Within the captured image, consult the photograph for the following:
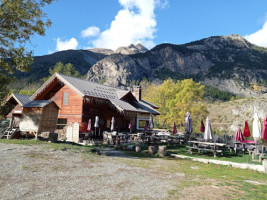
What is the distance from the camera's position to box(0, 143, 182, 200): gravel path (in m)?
5.06

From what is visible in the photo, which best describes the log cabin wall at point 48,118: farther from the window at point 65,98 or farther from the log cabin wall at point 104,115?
the log cabin wall at point 104,115

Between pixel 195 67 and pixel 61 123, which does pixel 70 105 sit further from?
pixel 195 67

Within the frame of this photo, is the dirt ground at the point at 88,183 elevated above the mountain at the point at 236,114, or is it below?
below

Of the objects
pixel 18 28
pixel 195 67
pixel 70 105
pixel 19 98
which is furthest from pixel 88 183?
pixel 195 67

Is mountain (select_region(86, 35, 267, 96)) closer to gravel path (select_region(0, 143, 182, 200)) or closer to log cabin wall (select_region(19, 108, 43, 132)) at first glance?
log cabin wall (select_region(19, 108, 43, 132))

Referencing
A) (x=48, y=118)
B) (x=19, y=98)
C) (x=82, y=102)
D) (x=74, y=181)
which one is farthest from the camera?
(x=19, y=98)

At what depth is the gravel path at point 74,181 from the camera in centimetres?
506

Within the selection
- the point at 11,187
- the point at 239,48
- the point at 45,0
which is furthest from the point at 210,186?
the point at 239,48

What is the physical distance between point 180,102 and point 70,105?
18152 mm

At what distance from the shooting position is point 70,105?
2247 cm

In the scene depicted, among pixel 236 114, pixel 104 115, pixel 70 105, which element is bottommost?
pixel 104 115

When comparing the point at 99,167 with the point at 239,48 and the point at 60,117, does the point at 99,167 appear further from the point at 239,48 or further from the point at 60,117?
the point at 239,48

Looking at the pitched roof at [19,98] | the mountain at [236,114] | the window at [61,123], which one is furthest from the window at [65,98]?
the mountain at [236,114]

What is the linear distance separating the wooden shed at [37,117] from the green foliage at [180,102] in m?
20.2
